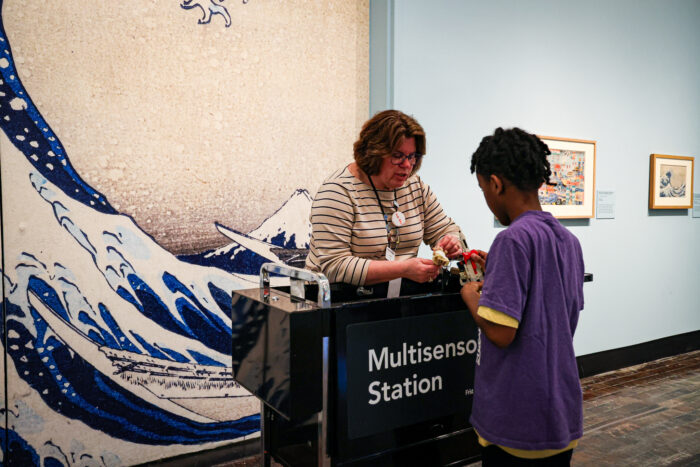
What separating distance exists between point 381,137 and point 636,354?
159 inches

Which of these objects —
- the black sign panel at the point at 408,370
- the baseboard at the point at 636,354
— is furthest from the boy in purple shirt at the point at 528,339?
the baseboard at the point at 636,354

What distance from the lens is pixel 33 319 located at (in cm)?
236

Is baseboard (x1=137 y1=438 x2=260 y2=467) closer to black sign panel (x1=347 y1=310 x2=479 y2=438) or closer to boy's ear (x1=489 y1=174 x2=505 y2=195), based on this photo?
black sign panel (x1=347 y1=310 x2=479 y2=438)

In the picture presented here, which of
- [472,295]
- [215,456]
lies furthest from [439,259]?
[215,456]

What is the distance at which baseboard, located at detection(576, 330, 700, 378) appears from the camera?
14.1ft

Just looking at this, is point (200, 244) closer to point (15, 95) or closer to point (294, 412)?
point (15, 95)

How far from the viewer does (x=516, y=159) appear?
4.66 feet

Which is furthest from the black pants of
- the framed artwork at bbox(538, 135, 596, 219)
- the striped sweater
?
the framed artwork at bbox(538, 135, 596, 219)

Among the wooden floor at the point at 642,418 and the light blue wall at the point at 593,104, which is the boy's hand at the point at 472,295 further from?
the light blue wall at the point at 593,104

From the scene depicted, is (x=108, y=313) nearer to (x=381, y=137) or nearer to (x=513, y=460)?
(x=381, y=137)

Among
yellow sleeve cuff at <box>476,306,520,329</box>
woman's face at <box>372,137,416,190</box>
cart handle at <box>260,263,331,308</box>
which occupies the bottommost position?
yellow sleeve cuff at <box>476,306,520,329</box>

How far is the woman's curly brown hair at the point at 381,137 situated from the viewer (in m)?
1.85

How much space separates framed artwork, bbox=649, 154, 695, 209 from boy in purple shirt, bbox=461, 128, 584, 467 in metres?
3.99

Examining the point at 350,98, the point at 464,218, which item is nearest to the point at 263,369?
the point at 350,98
